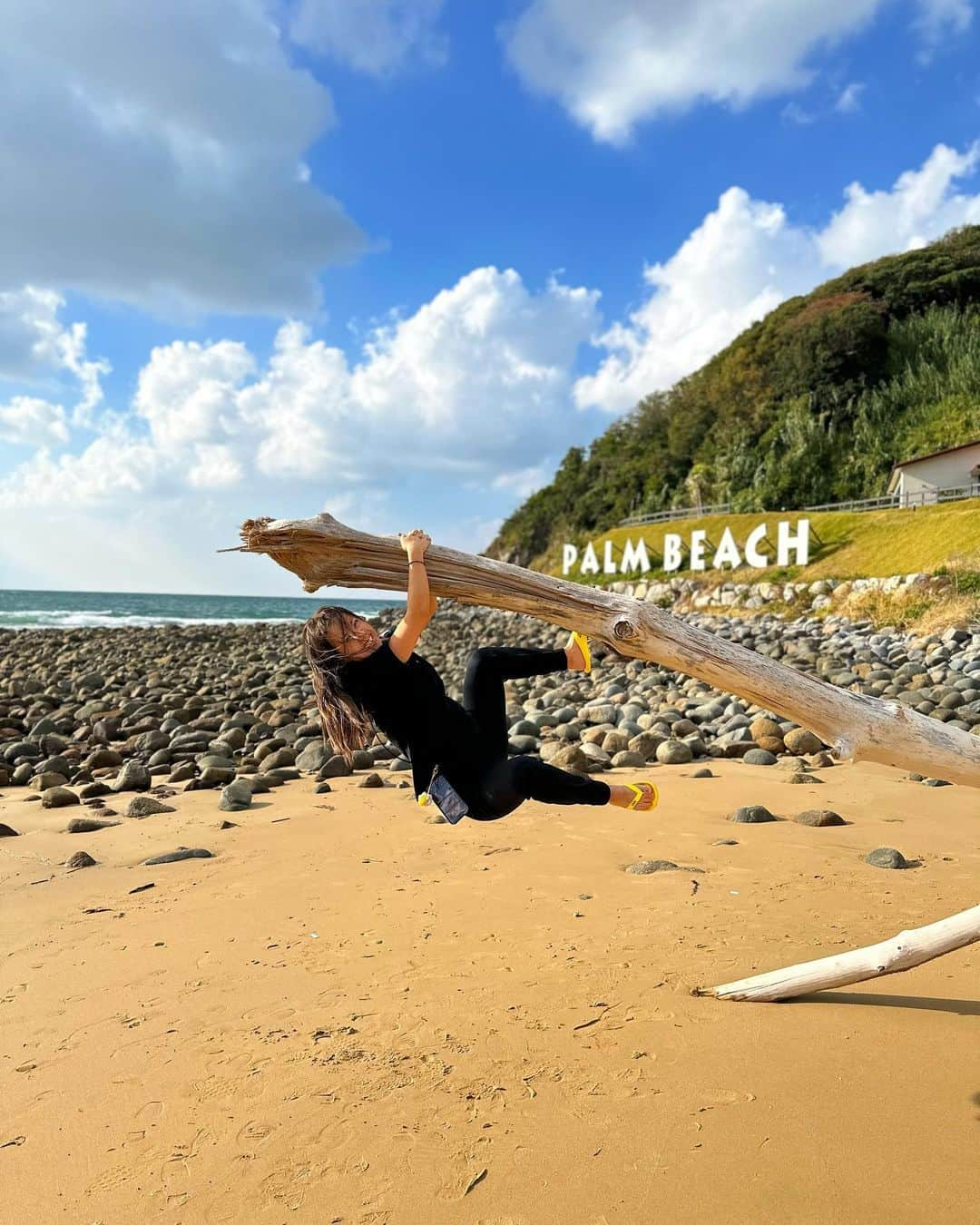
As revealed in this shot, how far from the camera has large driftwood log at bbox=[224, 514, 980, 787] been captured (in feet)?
11.4

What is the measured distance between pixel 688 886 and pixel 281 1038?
256 centimetres

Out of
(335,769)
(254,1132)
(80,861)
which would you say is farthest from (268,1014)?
(335,769)

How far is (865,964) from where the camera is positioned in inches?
135

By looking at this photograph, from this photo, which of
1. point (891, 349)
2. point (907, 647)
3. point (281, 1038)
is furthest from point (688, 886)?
point (891, 349)

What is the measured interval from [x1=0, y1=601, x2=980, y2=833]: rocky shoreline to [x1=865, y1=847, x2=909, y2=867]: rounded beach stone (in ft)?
5.69

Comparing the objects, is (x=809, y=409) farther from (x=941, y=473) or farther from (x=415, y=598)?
(x=415, y=598)

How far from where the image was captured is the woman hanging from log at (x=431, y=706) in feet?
12.5

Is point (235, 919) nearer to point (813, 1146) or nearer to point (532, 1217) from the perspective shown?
point (532, 1217)

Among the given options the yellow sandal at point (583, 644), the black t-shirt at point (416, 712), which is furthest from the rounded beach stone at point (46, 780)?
the yellow sandal at point (583, 644)

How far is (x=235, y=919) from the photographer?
16.0 ft

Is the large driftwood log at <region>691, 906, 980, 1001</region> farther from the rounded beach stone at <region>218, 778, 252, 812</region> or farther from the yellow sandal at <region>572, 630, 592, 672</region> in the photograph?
the rounded beach stone at <region>218, 778, 252, 812</region>

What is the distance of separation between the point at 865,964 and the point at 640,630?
1564mm

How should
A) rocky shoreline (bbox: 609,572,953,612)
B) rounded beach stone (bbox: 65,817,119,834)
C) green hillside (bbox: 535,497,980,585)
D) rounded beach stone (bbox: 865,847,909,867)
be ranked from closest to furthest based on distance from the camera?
rounded beach stone (bbox: 865,847,909,867) → rounded beach stone (bbox: 65,817,119,834) → rocky shoreline (bbox: 609,572,953,612) → green hillside (bbox: 535,497,980,585)

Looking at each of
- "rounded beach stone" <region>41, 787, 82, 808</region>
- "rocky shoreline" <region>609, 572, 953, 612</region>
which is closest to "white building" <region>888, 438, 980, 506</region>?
"rocky shoreline" <region>609, 572, 953, 612</region>
